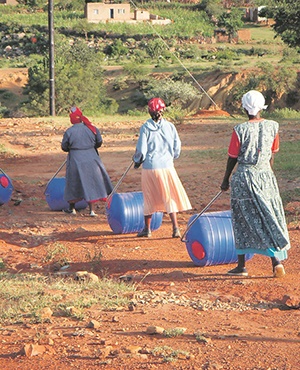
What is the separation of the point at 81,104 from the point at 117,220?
1973cm

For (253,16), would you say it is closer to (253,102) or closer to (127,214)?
(127,214)

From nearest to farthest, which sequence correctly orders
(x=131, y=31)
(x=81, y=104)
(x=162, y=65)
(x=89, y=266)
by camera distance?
(x=89, y=266) → (x=81, y=104) → (x=162, y=65) → (x=131, y=31)

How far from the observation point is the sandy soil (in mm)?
5336

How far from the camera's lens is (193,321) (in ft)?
20.1

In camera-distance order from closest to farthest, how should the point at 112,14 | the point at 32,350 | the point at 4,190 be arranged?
the point at 32,350 < the point at 4,190 < the point at 112,14

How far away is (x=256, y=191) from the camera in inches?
287

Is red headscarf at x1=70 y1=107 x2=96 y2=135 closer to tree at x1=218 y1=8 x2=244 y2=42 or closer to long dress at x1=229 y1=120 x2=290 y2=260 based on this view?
long dress at x1=229 y1=120 x2=290 y2=260

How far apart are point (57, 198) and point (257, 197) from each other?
4958 mm

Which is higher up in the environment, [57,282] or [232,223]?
[232,223]

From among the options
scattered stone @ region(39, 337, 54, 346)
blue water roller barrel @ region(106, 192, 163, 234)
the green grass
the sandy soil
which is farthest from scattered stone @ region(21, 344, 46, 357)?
blue water roller barrel @ region(106, 192, 163, 234)

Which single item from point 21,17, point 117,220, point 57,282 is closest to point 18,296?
point 57,282

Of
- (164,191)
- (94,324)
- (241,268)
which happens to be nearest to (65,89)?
(164,191)

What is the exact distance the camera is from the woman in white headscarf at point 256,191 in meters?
7.24

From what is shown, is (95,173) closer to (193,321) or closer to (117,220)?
(117,220)
